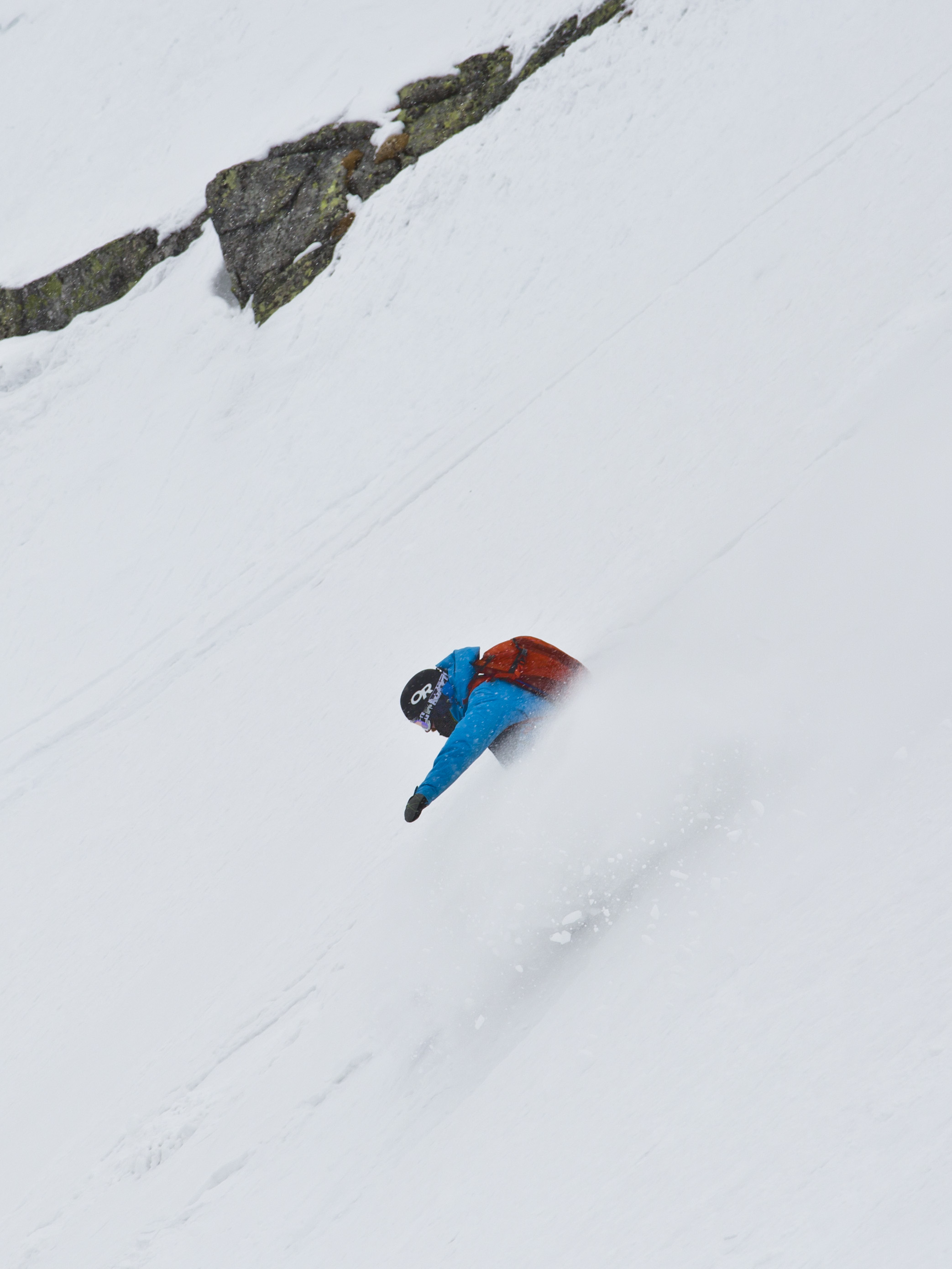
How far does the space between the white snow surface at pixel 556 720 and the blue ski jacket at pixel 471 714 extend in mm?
332

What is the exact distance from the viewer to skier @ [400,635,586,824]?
17.3ft

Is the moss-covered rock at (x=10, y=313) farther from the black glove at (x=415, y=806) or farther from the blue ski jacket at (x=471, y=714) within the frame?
the black glove at (x=415, y=806)

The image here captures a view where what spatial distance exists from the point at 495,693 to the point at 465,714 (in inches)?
9.0

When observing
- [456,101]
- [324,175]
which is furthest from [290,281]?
[456,101]

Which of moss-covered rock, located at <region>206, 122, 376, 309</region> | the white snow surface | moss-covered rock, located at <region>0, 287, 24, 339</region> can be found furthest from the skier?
moss-covered rock, located at <region>0, 287, 24, 339</region>

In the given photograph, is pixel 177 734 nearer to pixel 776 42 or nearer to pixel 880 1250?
pixel 880 1250

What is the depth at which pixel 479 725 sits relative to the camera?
5.16m

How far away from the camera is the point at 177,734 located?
9164 millimetres

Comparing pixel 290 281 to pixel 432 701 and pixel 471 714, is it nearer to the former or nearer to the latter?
pixel 432 701

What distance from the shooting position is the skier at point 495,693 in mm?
5262

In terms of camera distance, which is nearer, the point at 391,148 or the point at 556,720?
the point at 556,720

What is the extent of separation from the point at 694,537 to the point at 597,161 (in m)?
7.07

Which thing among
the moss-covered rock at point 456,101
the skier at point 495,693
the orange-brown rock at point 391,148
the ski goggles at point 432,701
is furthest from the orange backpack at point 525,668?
the orange-brown rock at point 391,148

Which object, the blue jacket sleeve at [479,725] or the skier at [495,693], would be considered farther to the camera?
the skier at [495,693]
